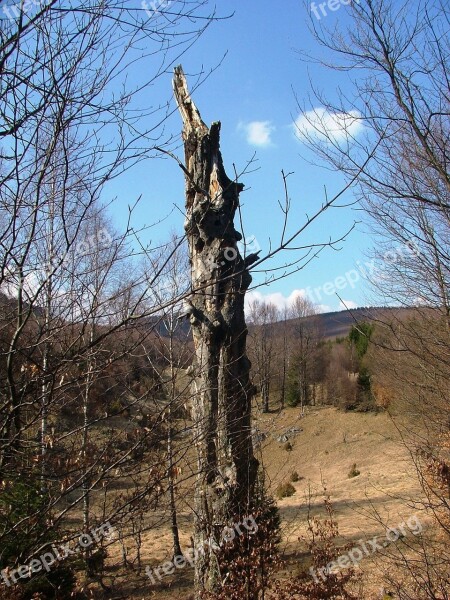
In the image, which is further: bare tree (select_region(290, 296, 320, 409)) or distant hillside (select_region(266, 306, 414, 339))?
bare tree (select_region(290, 296, 320, 409))

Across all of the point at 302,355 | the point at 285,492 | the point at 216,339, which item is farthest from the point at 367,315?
the point at 302,355

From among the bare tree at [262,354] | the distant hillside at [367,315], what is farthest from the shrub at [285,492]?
the distant hillside at [367,315]

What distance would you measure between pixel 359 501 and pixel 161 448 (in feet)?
43.1

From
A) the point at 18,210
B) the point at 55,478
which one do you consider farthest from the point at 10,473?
the point at 18,210

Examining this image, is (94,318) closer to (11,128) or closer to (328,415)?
(11,128)

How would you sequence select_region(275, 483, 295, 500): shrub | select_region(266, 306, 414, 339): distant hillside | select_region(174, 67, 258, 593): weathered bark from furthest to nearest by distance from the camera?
select_region(275, 483, 295, 500): shrub, select_region(174, 67, 258, 593): weathered bark, select_region(266, 306, 414, 339): distant hillside

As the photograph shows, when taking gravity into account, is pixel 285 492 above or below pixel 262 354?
below

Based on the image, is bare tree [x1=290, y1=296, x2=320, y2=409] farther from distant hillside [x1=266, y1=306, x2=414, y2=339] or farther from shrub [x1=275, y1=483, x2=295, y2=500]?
distant hillside [x1=266, y1=306, x2=414, y2=339]

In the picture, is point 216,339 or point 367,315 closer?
point 367,315

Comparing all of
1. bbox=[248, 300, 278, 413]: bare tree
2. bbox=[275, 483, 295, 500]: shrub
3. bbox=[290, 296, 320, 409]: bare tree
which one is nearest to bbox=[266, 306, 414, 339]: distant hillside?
bbox=[248, 300, 278, 413]: bare tree

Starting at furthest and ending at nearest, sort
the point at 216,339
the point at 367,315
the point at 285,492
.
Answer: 1. the point at 285,492
2. the point at 216,339
3. the point at 367,315

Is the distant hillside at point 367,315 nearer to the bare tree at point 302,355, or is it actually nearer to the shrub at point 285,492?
the shrub at point 285,492

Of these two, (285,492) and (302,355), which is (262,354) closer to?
(285,492)

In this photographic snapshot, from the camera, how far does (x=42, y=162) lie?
207 cm
